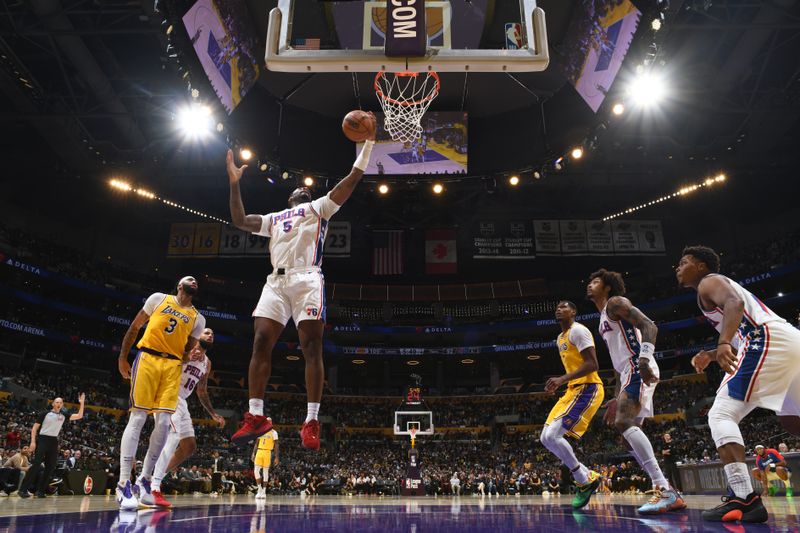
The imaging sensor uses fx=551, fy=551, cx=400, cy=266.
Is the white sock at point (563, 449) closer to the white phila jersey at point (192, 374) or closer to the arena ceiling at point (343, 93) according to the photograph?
the white phila jersey at point (192, 374)

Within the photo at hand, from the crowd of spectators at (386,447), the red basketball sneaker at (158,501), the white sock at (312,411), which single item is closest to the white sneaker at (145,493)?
the red basketball sneaker at (158,501)

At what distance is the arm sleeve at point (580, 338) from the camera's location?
602 centimetres

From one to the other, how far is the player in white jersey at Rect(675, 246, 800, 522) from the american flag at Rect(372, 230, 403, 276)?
22.5 metres

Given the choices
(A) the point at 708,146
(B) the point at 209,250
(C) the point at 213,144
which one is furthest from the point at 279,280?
(B) the point at 209,250

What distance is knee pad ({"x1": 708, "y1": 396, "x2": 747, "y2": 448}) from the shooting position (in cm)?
359

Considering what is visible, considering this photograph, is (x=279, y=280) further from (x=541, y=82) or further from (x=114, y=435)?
(x=114, y=435)

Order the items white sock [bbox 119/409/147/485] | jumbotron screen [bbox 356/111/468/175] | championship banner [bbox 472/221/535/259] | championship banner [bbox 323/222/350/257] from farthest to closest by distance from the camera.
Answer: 1. championship banner [bbox 323/222/350/257]
2. championship banner [bbox 472/221/535/259]
3. jumbotron screen [bbox 356/111/468/175]
4. white sock [bbox 119/409/147/485]

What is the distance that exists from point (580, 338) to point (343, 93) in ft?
43.9

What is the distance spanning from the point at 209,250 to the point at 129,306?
6192 mm

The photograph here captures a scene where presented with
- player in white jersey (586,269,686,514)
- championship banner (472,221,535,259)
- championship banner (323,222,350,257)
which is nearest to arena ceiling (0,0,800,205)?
championship banner (472,221,535,259)

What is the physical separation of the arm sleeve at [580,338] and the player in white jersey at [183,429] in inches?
160

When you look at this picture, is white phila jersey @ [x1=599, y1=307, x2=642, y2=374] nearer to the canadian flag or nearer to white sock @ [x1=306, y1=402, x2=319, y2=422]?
white sock @ [x1=306, y1=402, x2=319, y2=422]

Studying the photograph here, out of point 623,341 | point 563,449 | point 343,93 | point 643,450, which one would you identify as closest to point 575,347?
point 623,341

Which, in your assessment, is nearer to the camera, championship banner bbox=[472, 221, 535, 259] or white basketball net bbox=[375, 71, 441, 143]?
white basketball net bbox=[375, 71, 441, 143]
